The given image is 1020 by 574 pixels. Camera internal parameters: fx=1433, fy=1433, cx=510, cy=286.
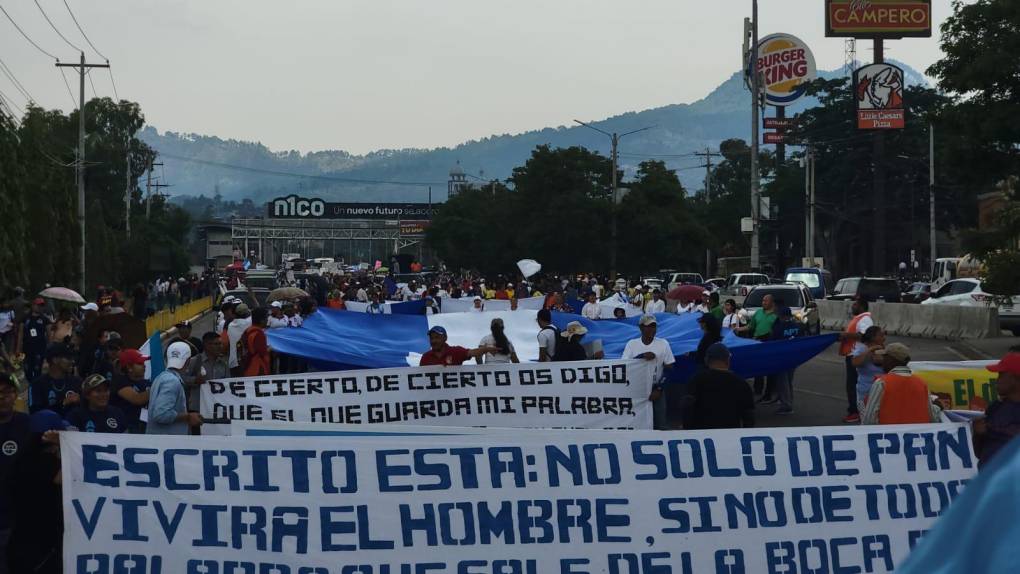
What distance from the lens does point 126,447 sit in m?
7.15

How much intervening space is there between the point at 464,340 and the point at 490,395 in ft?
28.7

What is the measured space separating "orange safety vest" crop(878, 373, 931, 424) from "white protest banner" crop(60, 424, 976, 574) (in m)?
2.11

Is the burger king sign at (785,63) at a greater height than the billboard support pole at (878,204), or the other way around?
the burger king sign at (785,63)

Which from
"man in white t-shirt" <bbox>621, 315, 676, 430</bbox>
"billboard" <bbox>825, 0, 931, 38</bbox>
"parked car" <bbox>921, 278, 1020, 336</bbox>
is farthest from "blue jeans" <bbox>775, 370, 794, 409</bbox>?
"billboard" <bbox>825, 0, 931, 38</bbox>

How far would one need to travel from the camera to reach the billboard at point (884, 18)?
8594 centimetres

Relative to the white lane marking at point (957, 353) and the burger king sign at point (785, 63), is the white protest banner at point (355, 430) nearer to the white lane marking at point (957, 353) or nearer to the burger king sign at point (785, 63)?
the white lane marking at point (957, 353)

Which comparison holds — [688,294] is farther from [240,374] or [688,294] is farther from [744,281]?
[744,281]

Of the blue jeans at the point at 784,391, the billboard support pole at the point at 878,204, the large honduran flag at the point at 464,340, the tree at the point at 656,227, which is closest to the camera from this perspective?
the large honduran flag at the point at 464,340

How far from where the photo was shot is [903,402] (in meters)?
9.41

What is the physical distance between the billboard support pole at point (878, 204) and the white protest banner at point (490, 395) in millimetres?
65593

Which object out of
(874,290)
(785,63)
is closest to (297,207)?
(785,63)

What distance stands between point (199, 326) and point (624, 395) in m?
37.6

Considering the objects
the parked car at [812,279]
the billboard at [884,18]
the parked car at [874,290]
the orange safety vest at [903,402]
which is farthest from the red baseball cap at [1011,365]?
the billboard at [884,18]

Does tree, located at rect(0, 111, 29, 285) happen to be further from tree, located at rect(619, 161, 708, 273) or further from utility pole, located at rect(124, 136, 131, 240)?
utility pole, located at rect(124, 136, 131, 240)
